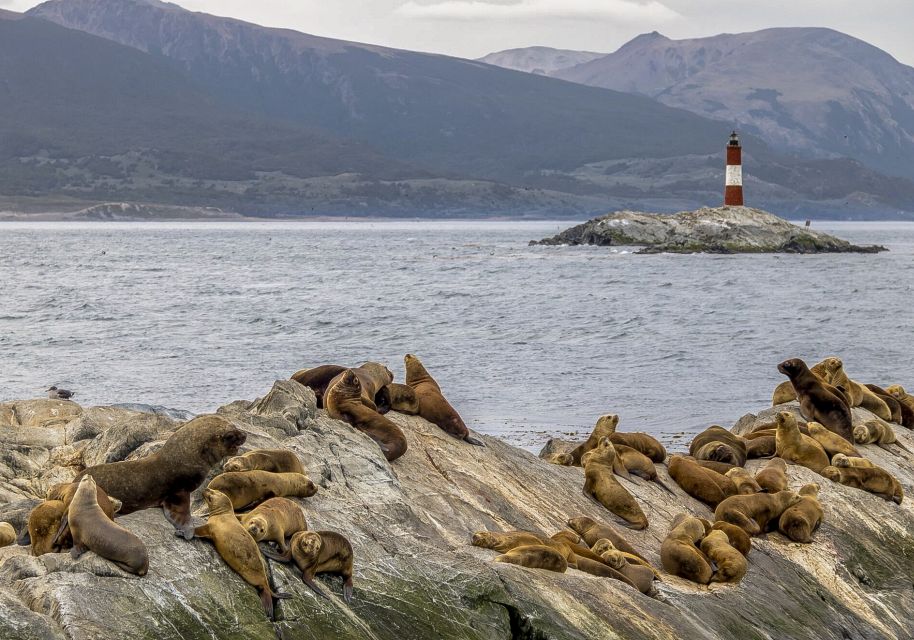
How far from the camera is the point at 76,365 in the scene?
3619cm

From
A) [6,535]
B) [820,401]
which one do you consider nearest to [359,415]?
[6,535]

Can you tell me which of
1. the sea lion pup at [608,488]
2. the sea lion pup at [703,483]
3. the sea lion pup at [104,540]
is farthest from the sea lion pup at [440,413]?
the sea lion pup at [104,540]

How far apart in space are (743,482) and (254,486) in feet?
19.9

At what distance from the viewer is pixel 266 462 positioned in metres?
10.5

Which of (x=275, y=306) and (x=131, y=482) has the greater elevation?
(x=131, y=482)

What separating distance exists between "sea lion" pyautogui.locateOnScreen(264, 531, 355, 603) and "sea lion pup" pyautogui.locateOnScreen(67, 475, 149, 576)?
40.9 inches

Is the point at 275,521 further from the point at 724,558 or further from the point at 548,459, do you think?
the point at 548,459

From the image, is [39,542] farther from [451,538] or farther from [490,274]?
[490,274]

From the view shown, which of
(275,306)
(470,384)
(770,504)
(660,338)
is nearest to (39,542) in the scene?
(770,504)

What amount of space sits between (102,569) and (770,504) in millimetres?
7171

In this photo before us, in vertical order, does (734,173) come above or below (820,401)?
above

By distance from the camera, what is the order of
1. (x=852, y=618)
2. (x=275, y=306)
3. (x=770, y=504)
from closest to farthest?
(x=852, y=618) < (x=770, y=504) < (x=275, y=306)

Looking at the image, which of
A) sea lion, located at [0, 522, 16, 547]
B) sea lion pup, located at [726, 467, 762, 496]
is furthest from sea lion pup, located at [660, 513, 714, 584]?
sea lion, located at [0, 522, 16, 547]

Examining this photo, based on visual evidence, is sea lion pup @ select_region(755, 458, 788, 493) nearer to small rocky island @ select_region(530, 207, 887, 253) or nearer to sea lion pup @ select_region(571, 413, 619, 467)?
sea lion pup @ select_region(571, 413, 619, 467)
